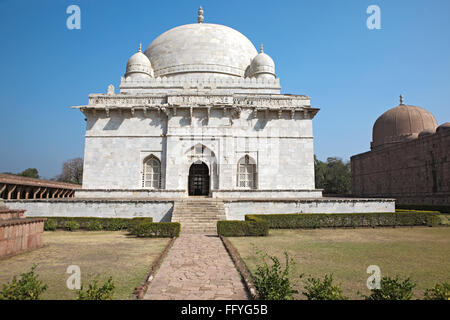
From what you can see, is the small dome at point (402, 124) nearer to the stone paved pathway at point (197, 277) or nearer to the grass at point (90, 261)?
the stone paved pathway at point (197, 277)

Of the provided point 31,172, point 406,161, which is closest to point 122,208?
point 406,161

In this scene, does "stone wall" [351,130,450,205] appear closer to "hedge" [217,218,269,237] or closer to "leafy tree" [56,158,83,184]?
"hedge" [217,218,269,237]

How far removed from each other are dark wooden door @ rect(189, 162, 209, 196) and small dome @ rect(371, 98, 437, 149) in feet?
83.1

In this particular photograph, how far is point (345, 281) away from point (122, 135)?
20821 mm

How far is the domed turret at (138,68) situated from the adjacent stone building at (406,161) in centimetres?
2722

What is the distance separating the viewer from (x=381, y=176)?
3322cm

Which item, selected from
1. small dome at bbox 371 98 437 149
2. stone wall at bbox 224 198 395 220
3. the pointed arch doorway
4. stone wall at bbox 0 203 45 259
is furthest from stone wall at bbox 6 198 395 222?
small dome at bbox 371 98 437 149

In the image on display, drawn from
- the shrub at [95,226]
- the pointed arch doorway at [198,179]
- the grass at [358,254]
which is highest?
the pointed arch doorway at [198,179]

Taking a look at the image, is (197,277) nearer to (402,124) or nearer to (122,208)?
(122,208)

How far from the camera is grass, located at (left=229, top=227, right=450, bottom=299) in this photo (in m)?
6.43

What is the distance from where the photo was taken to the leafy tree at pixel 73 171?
60.0 m

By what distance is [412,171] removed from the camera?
2814 centimetres

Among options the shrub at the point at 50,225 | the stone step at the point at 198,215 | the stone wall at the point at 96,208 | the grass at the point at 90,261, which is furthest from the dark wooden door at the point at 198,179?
the grass at the point at 90,261
